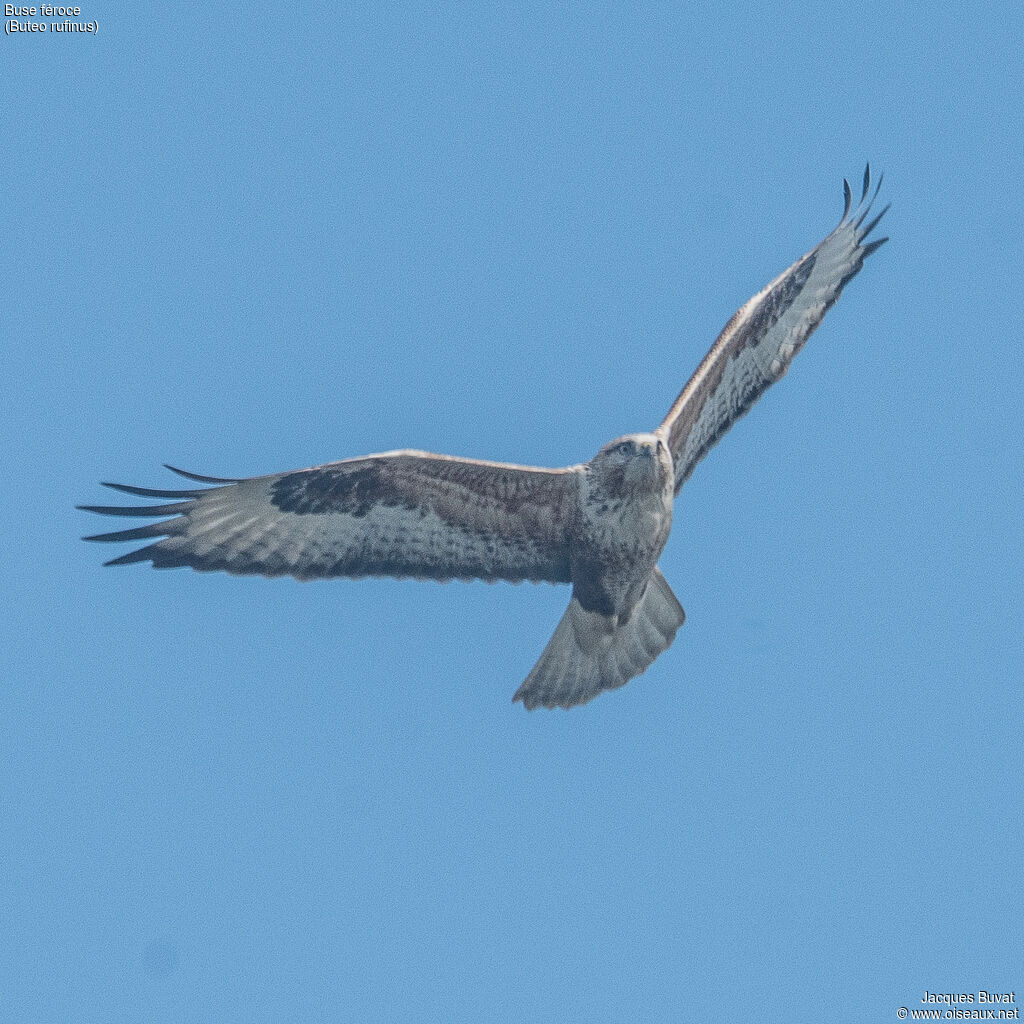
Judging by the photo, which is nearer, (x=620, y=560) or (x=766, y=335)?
(x=620, y=560)

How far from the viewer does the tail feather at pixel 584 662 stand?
10.2m

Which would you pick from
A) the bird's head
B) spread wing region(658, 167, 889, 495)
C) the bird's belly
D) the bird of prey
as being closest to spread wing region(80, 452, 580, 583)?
the bird of prey

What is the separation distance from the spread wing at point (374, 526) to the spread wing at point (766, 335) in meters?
1.00

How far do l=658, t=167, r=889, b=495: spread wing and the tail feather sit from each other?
950 mm

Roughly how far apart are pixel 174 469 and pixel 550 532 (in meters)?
2.39

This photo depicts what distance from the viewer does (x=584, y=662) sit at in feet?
33.7

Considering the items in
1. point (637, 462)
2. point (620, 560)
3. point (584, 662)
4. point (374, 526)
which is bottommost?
point (584, 662)

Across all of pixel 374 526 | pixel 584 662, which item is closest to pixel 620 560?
pixel 584 662

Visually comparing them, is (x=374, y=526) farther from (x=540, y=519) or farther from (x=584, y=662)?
(x=584, y=662)

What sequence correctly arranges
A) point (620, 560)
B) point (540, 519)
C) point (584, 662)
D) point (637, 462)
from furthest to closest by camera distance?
1. point (584, 662)
2. point (540, 519)
3. point (620, 560)
4. point (637, 462)

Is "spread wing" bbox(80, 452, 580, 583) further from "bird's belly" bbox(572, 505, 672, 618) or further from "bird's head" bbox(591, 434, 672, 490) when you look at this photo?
"bird's head" bbox(591, 434, 672, 490)

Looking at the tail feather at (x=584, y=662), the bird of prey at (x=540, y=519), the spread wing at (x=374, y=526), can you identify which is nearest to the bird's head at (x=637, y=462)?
the bird of prey at (x=540, y=519)

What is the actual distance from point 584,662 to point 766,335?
241cm

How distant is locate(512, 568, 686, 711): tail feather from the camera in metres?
10.2
